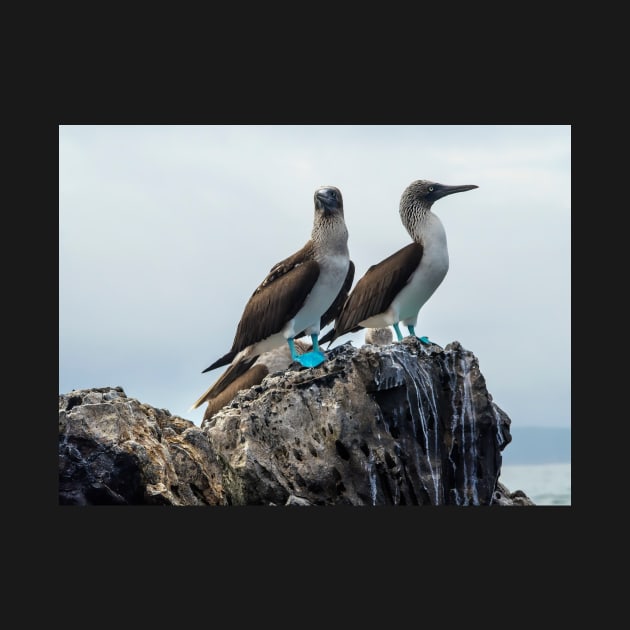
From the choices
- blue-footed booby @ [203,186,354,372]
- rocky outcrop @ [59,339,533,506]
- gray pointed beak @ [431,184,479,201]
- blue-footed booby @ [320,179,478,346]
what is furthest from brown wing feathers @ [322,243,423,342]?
rocky outcrop @ [59,339,533,506]

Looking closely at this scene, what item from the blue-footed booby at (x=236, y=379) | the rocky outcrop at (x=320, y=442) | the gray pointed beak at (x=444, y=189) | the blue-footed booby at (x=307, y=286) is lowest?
the rocky outcrop at (x=320, y=442)

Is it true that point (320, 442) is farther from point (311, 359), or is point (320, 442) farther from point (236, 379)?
point (236, 379)

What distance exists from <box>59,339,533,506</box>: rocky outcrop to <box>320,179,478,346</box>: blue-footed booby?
203 centimetres

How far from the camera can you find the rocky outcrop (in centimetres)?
1511

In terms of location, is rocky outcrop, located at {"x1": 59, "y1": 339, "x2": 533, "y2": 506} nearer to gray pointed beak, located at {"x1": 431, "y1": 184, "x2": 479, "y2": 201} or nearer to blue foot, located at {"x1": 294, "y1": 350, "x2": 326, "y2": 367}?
blue foot, located at {"x1": 294, "y1": 350, "x2": 326, "y2": 367}

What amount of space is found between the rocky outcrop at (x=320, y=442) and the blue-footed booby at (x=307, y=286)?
165cm

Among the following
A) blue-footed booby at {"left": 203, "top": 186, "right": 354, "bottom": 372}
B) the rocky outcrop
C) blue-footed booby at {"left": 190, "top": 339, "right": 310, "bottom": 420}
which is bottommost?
the rocky outcrop

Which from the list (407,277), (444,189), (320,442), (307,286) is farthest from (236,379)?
(444,189)

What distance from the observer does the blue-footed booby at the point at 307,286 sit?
57.6ft

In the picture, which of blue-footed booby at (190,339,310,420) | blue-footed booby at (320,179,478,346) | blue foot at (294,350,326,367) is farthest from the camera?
blue-footed booby at (190,339,310,420)

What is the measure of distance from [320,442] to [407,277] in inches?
154

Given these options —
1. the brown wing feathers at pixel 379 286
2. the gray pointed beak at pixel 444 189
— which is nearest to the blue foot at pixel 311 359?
the brown wing feathers at pixel 379 286

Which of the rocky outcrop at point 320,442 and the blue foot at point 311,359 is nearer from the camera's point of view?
the rocky outcrop at point 320,442

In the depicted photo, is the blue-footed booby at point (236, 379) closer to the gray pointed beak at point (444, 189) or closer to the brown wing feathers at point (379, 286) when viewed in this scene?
the brown wing feathers at point (379, 286)
